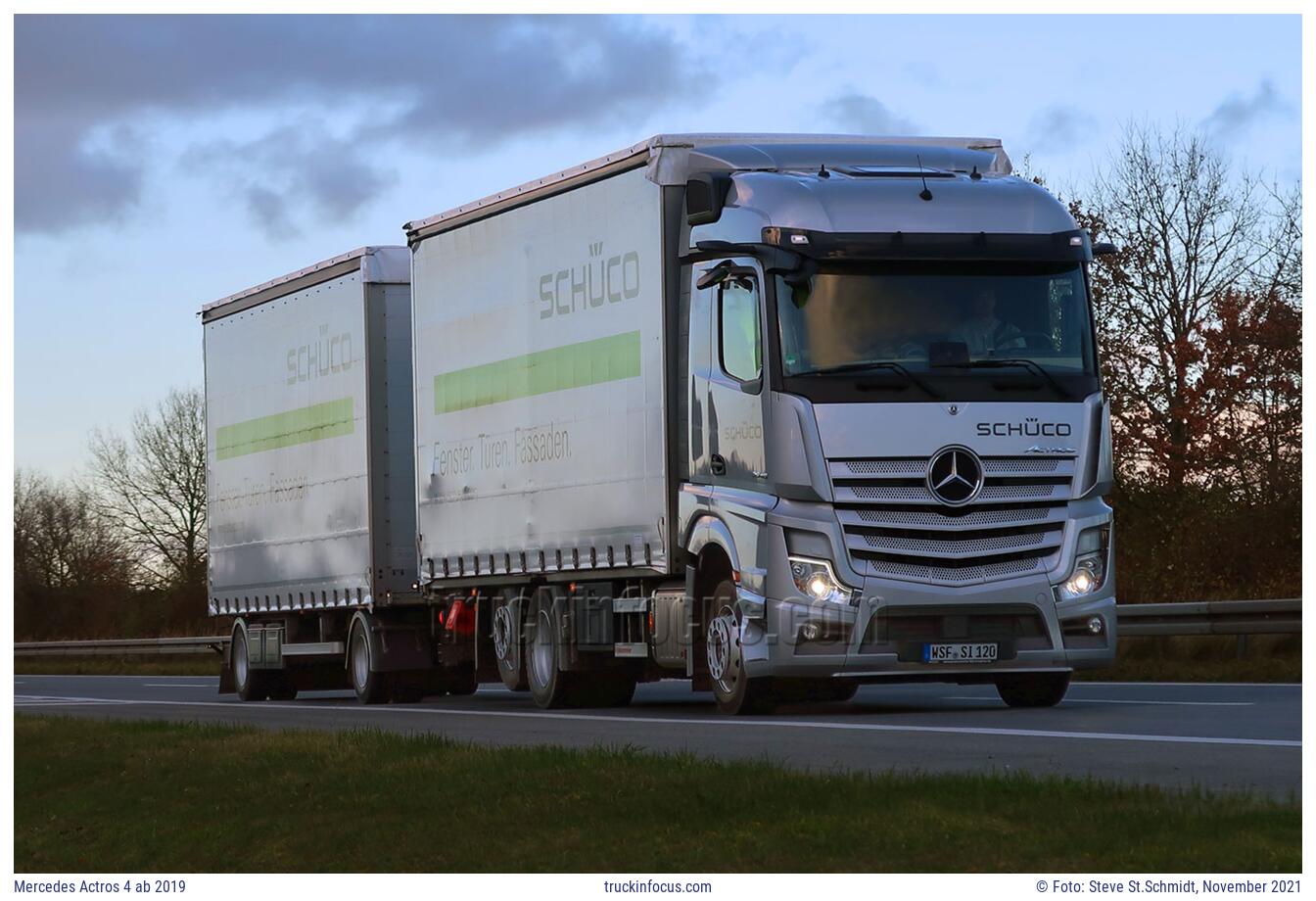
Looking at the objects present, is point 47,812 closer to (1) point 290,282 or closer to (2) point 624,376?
(2) point 624,376

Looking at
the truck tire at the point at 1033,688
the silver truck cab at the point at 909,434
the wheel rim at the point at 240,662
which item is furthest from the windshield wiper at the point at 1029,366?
the wheel rim at the point at 240,662

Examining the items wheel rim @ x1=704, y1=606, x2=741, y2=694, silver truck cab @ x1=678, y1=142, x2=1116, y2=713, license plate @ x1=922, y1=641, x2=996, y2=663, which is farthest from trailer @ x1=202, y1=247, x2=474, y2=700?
license plate @ x1=922, y1=641, x2=996, y2=663

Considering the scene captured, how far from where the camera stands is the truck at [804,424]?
53.6 ft

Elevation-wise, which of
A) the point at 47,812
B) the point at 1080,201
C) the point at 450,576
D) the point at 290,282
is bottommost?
the point at 47,812

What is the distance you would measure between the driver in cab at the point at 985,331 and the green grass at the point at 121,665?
86.3 feet

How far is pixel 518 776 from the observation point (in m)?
11.9

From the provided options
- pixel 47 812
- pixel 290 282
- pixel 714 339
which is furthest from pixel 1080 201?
pixel 47 812

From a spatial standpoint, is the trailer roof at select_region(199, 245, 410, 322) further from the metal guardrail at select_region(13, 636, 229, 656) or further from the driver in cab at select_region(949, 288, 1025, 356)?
the metal guardrail at select_region(13, 636, 229, 656)

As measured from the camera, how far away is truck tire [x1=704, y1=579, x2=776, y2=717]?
17.1m

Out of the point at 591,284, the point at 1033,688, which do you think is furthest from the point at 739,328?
the point at 1033,688

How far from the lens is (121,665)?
153 ft

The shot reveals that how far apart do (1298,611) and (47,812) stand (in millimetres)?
12786

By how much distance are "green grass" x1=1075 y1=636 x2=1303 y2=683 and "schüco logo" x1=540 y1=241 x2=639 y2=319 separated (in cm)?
651
